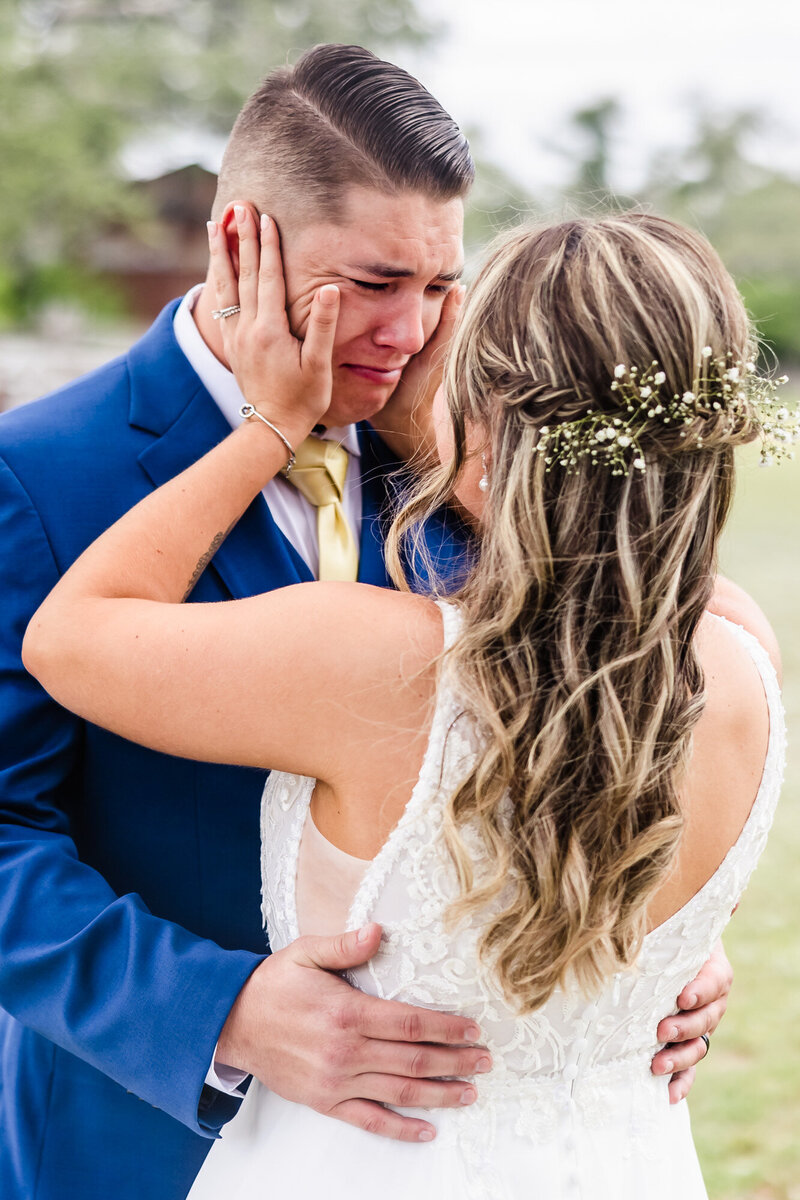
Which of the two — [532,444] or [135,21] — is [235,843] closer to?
[532,444]

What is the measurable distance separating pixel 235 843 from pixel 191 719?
56cm

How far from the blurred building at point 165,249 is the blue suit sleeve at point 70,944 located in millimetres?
36319

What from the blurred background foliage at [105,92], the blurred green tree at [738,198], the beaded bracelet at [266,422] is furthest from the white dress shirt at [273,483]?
the blurred green tree at [738,198]

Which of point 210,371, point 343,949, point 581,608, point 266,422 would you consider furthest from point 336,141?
point 343,949

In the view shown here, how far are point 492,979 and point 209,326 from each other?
4.57ft

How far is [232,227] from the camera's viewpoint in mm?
2379

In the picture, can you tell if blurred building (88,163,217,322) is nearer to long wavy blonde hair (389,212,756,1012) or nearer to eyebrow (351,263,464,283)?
eyebrow (351,263,464,283)

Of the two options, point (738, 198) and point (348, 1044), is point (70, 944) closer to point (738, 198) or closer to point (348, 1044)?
point (348, 1044)

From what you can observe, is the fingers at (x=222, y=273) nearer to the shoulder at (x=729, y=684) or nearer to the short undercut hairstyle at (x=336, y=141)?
the short undercut hairstyle at (x=336, y=141)

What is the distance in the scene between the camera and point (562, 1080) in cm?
182

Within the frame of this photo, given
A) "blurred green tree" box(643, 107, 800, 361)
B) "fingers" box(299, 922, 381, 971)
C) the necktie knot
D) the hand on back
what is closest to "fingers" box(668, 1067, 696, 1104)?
the hand on back

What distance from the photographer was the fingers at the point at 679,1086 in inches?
77.9

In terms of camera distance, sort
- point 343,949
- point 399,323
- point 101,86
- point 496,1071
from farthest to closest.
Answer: point 101,86, point 399,323, point 496,1071, point 343,949

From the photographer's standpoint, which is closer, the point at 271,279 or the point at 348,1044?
the point at 348,1044
